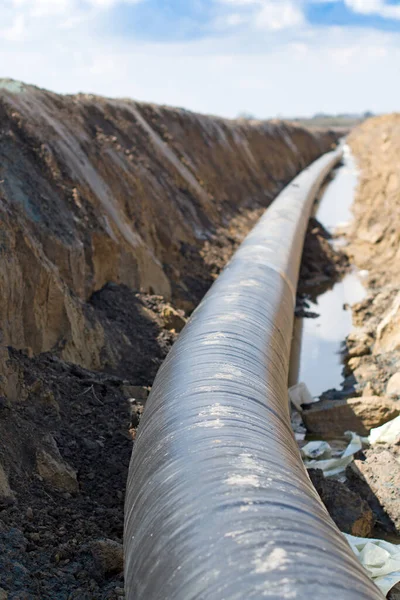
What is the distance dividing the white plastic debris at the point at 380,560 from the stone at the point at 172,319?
3871mm

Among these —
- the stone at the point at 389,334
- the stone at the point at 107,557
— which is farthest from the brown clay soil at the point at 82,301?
the stone at the point at 389,334

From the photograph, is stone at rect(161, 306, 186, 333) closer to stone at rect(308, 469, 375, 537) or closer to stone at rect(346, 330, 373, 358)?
stone at rect(346, 330, 373, 358)

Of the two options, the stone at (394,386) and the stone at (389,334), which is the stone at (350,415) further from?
the stone at (389,334)

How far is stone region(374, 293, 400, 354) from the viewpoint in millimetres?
7425

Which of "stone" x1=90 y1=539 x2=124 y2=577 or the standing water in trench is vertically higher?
the standing water in trench

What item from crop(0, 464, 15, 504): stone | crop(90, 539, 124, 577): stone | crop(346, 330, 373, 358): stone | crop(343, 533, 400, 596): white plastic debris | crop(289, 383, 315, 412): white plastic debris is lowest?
crop(90, 539, 124, 577): stone

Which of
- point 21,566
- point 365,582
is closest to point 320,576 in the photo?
point 365,582

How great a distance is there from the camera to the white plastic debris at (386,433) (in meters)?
5.55

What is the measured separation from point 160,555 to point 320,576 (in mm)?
681

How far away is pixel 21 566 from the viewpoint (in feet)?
10.9

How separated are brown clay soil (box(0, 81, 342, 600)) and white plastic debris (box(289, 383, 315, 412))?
1.44 meters

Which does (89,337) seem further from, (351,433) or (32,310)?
(351,433)

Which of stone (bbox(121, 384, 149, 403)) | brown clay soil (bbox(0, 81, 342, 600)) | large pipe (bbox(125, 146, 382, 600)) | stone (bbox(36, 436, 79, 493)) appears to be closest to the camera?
large pipe (bbox(125, 146, 382, 600))

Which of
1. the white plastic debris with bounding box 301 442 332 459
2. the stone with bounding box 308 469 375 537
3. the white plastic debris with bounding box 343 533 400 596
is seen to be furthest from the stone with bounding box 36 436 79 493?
the white plastic debris with bounding box 301 442 332 459
